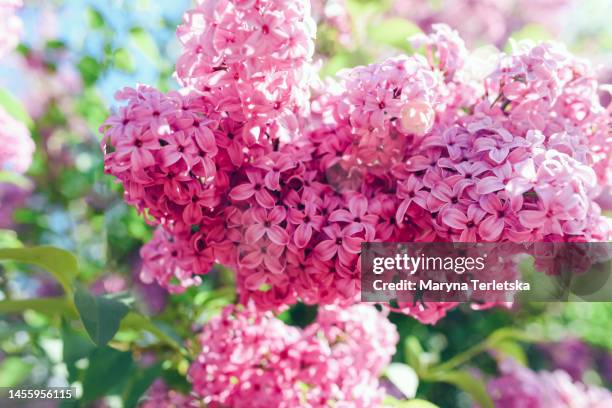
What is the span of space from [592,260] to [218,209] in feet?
1.65

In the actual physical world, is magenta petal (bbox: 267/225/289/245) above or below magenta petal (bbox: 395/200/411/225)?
below

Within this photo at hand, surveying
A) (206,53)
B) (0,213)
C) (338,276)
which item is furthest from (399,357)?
(0,213)

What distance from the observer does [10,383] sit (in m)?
1.39

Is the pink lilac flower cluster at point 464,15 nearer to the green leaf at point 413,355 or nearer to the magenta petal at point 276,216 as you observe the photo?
the green leaf at point 413,355

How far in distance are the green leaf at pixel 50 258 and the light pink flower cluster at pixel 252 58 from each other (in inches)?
12.4

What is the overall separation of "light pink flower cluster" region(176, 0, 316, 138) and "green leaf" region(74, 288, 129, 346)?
0.33 metres

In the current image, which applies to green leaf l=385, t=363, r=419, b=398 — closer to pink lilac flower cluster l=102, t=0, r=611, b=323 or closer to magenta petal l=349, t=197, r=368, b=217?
pink lilac flower cluster l=102, t=0, r=611, b=323

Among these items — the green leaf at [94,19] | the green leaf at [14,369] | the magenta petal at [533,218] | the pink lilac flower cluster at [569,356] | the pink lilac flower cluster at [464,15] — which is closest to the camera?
the magenta petal at [533,218]

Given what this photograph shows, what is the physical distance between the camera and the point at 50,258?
37.7 inches

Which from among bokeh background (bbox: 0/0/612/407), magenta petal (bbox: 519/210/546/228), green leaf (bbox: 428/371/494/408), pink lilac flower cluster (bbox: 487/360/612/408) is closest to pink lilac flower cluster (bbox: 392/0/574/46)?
bokeh background (bbox: 0/0/612/407)

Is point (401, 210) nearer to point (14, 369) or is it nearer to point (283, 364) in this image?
point (283, 364)

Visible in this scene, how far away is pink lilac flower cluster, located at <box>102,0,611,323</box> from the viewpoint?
80 centimetres

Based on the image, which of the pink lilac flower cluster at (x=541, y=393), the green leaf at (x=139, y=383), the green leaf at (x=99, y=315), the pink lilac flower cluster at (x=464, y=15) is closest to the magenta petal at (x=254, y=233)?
the green leaf at (x=99, y=315)

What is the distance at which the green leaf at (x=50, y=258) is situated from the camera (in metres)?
0.94
